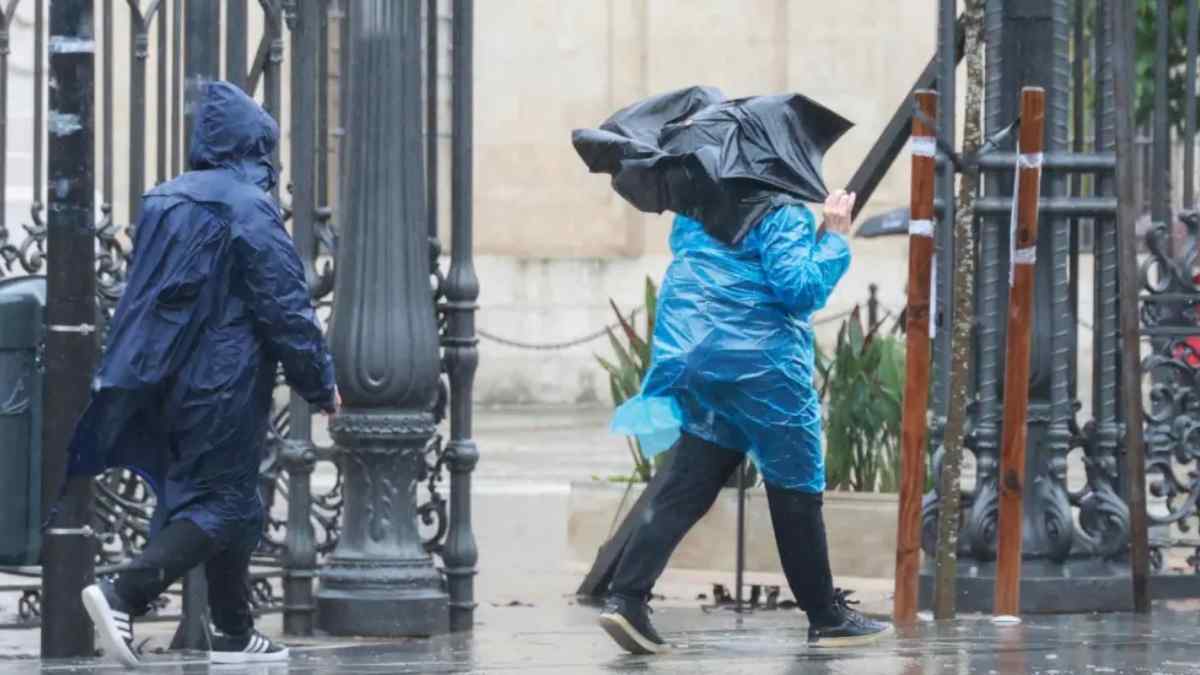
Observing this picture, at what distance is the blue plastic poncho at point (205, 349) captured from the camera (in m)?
7.35

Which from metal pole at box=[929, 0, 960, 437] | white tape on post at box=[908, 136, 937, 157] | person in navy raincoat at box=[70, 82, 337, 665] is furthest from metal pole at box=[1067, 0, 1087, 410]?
person in navy raincoat at box=[70, 82, 337, 665]

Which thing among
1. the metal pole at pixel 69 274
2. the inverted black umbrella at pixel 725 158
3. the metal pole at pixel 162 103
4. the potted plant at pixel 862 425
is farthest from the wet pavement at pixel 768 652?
the metal pole at pixel 162 103

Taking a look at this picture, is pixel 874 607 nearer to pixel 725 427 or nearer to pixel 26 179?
pixel 725 427

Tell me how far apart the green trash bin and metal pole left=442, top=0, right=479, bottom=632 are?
1.46m

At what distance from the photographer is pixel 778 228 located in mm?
7523

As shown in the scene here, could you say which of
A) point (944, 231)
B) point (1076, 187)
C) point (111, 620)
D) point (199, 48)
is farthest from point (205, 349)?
point (1076, 187)

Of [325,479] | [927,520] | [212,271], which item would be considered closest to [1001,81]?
[927,520]

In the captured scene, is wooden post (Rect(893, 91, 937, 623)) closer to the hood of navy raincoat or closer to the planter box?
the planter box

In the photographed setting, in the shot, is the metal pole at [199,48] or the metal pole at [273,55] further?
the metal pole at [273,55]

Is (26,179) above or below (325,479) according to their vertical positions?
above

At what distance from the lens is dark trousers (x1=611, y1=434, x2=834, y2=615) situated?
774 centimetres

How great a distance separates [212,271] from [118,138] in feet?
44.5

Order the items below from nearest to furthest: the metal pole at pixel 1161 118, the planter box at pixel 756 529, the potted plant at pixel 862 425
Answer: the metal pole at pixel 1161 118 → the planter box at pixel 756 529 → the potted plant at pixel 862 425

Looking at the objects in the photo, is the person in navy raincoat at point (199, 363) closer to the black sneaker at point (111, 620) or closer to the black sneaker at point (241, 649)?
the black sneaker at point (111, 620)
